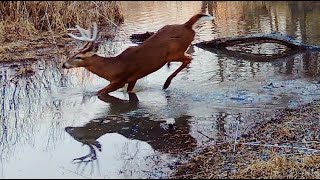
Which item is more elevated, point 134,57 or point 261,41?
point 134,57

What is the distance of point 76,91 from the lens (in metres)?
8.73

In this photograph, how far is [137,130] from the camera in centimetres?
668

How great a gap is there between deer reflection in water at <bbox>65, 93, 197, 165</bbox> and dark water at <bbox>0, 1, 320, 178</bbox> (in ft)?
0.03

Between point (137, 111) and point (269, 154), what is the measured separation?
2.37m

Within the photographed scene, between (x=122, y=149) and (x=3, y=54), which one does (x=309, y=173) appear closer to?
(x=122, y=149)

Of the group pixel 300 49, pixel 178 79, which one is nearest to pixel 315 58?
pixel 300 49

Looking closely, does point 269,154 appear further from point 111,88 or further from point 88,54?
point 88,54

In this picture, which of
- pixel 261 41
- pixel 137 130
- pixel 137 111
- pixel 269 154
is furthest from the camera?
pixel 261 41

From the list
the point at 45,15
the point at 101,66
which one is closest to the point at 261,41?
the point at 101,66

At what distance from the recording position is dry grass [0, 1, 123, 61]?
45.8 feet

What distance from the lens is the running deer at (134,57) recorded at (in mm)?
8430

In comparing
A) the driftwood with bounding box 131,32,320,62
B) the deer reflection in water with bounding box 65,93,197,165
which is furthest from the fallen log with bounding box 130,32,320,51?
the deer reflection in water with bounding box 65,93,197,165

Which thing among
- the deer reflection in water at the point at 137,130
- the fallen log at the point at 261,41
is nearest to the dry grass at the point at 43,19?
the fallen log at the point at 261,41

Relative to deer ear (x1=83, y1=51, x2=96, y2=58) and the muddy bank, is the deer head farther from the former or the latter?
the muddy bank
